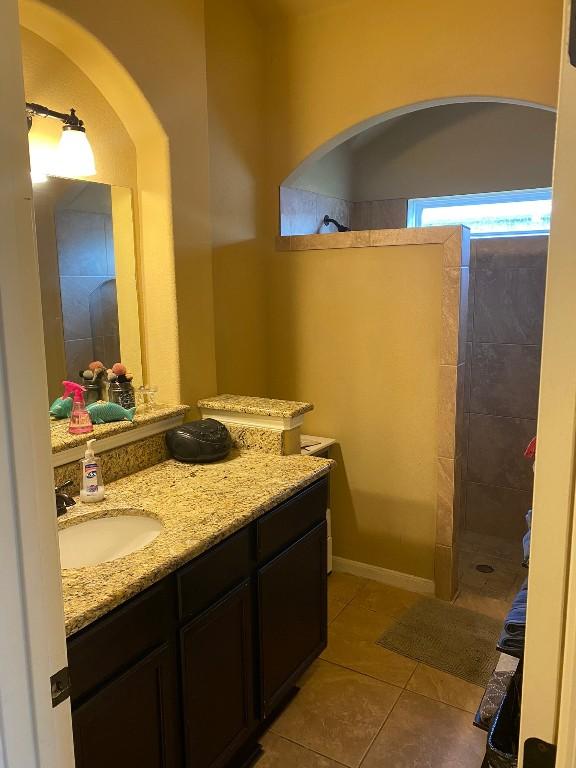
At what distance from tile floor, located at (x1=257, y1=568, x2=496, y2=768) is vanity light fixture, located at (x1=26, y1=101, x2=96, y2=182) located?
7.13ft

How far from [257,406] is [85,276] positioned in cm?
87

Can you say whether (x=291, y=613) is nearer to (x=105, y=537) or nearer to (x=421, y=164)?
(x=105, y=537)

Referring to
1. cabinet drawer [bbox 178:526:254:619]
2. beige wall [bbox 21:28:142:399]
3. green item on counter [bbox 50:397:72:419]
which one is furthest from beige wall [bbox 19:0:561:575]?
cabinet drawer [bbox 178:526:254:619]

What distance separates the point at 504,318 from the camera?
3.59 meters

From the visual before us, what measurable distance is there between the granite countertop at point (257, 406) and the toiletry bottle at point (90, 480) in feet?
2.36

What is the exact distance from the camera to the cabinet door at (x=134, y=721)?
1401mm

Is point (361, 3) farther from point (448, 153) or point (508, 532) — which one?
point (508, 532)

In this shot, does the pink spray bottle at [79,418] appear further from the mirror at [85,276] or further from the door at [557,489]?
the door at [557,489]

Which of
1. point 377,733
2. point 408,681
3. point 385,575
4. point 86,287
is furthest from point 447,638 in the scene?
point 86,287

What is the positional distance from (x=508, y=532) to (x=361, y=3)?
10.1 ft

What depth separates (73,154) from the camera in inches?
82.6

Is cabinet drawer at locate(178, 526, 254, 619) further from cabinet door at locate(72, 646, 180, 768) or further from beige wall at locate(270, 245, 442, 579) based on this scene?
beige wall at locate(270, 245, 442, 579)

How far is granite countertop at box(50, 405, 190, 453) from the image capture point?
204cm

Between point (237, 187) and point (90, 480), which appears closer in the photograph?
point (90, 480)
